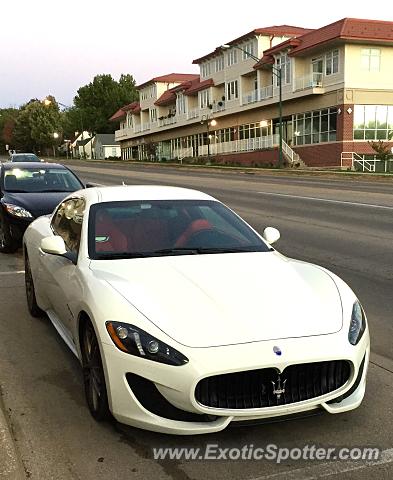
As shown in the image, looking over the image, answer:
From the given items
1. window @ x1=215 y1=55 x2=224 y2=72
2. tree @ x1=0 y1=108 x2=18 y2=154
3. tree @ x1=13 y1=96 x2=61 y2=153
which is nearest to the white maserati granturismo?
window @ x1=215 y1=55 x2=224 y2=72

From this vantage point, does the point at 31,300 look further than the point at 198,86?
No

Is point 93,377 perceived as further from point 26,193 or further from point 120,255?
point 26,193

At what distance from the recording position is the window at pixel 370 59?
3831 cm

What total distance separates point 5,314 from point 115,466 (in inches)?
134

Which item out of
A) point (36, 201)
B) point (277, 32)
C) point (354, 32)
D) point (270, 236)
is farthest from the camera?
point (277, 32)

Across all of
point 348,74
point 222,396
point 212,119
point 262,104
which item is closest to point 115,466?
point 222,396

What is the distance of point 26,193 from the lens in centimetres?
975

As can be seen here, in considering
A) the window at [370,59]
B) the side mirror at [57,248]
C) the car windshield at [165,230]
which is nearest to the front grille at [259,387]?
the car windshield at [165,230]

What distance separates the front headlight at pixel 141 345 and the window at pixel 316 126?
38.0 m

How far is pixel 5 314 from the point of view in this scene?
19.5 ft

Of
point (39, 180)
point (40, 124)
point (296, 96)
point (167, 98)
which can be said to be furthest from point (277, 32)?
point (40, 124)

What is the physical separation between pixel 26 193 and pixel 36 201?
1.81 feet

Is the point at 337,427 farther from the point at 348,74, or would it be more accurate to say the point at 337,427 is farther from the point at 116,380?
the point at 348,74

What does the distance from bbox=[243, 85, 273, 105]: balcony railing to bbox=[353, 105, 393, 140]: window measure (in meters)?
9.51
